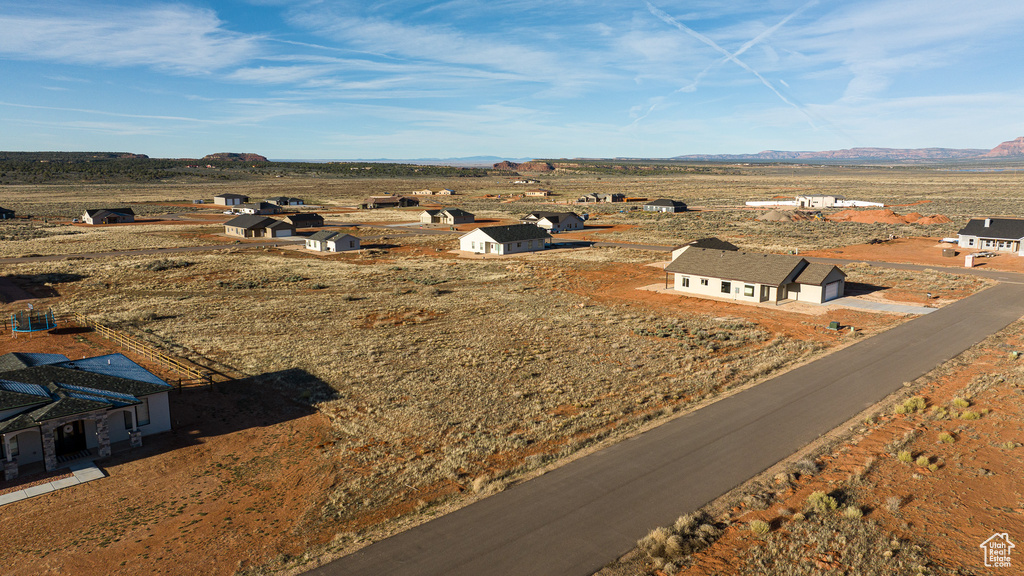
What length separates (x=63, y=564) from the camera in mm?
15148

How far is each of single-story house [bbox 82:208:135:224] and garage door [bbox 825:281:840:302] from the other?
11860 centimetres

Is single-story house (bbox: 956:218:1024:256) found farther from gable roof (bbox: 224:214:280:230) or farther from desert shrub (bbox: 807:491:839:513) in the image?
gable roof (bbox: 224:214:280:230)

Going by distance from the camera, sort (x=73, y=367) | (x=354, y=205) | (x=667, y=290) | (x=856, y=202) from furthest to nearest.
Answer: (x=354, y=205) → (x=856, y=202) → (x=667, y=290) → (x=73, y=367)

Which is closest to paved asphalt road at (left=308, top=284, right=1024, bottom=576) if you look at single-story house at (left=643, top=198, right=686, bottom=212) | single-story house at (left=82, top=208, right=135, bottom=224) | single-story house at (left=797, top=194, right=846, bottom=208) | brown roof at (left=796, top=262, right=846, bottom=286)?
brown roof at (left=796, top=262, right=846, bottom=286)

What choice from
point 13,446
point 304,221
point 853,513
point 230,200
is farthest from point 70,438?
point 230,200

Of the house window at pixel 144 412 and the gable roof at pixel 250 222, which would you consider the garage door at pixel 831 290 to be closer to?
the house window at pixel 144 412

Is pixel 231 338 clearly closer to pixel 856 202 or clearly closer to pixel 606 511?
pixel 606 511

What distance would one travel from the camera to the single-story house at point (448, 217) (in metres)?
108

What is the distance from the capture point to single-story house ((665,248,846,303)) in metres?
45.8

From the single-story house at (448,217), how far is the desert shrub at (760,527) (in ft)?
311

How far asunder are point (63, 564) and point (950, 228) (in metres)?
108

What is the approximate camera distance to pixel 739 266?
48312 mm

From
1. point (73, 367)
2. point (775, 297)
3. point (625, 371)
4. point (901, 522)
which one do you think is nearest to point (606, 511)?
point (901, 522)

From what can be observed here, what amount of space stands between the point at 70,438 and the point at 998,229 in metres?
89.7
